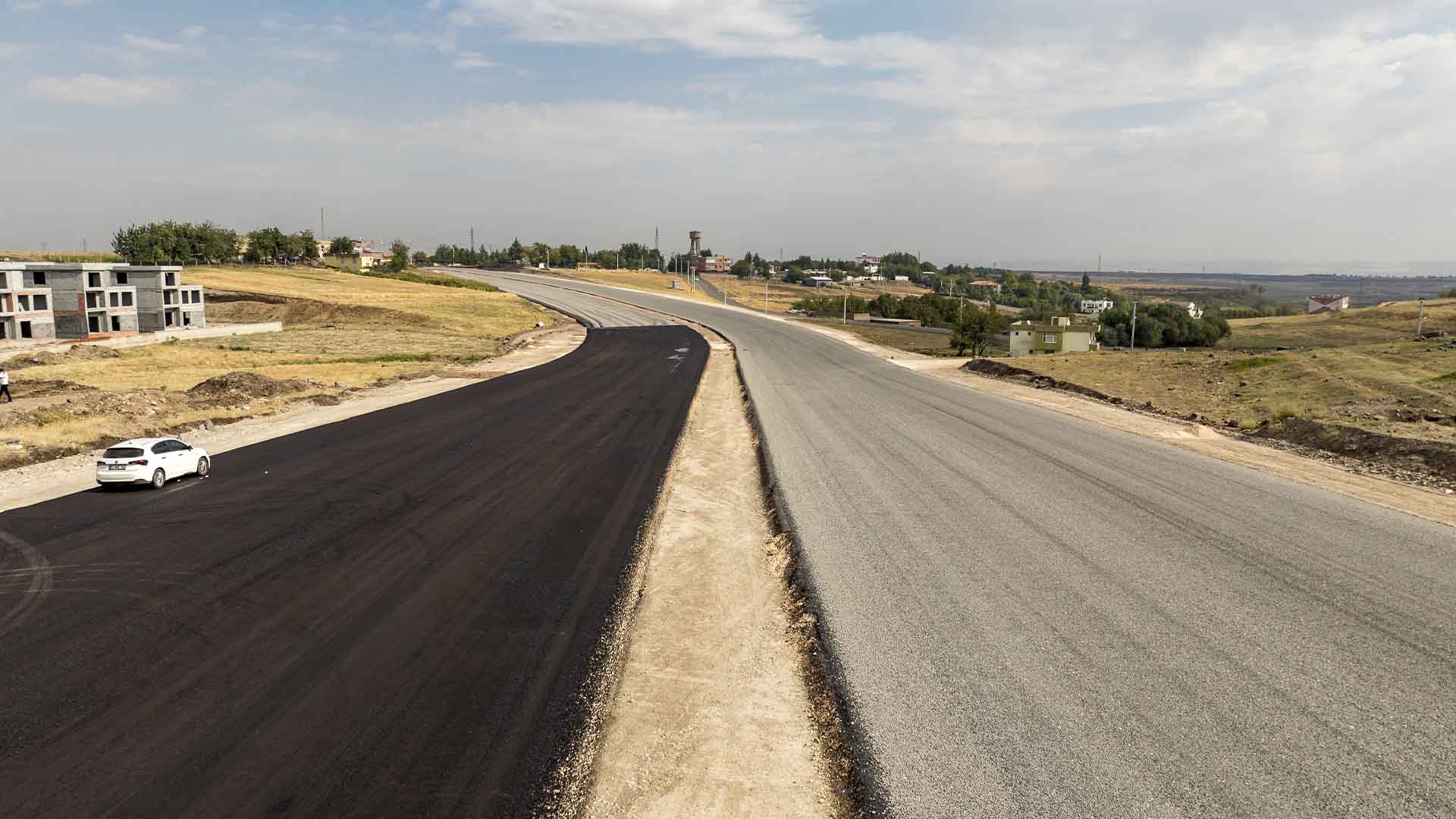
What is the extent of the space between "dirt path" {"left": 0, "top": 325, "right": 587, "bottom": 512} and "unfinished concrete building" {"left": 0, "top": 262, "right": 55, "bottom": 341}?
50787 mm

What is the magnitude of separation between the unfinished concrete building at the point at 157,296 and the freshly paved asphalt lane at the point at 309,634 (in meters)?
78.0

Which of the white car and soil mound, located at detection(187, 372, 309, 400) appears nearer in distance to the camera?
the white car

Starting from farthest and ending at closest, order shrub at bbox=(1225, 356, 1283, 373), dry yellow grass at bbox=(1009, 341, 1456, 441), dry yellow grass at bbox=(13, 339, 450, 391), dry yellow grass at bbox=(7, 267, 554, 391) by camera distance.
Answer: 1. dry yellow grass at bbox=(7, 267, 554, 391)
2. dry yellow grass at bbox=(13, 339, 450, 391)
3. shrub at bbox=(1225, 356, 1283, 373)
4. dry yellow grass at bbox=(1009, 341, 1456, 441)

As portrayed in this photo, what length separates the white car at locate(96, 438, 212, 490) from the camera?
2134 centimetres

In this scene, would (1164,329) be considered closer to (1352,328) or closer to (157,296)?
(1352,328)

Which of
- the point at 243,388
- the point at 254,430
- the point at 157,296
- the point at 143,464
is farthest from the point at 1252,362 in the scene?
the point at 157,296

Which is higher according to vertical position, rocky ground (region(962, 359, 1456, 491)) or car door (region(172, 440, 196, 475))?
rocky ground (region(962, 359, 1456, 491))

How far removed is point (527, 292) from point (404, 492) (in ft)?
419

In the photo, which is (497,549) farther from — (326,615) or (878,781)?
(878,781)

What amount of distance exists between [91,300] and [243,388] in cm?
5698

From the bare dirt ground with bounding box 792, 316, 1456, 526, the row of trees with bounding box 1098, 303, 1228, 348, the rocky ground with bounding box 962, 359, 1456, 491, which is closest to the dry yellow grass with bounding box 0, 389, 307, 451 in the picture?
the bare dirt ground with bounding box 792, 316, 1456, 526

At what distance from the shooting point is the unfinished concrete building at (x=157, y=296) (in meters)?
86.1

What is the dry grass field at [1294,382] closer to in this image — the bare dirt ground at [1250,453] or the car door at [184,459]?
the bare dirt ground at [1250,453]

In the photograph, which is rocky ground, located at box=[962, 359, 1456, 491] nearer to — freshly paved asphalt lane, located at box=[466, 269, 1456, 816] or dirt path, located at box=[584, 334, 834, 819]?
freshly paved asphalt lane, located at box=[466, 269, 1456, 816]
